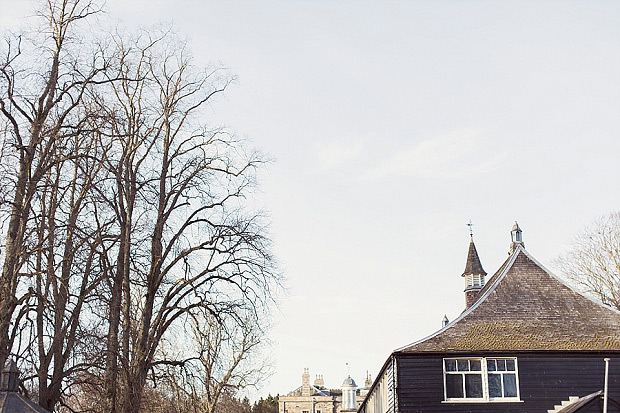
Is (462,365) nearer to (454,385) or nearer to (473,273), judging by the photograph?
(454,385)

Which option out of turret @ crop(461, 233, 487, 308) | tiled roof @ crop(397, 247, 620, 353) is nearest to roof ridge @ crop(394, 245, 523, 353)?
tiled roof @ crop(397, 247, 620, 353)

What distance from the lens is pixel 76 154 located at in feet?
54.4

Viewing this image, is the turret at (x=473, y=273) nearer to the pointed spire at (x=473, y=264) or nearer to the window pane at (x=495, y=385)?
the pointed spire at (x=473, y=264)

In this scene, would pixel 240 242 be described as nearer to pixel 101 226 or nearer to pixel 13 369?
pixel 101 226

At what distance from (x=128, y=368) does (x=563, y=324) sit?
562 inches

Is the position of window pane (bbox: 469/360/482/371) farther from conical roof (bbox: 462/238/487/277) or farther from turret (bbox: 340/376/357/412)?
turret (bbox: 340/376/357/412)

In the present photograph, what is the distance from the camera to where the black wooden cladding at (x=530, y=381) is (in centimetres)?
2298

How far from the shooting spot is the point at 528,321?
81.4ft

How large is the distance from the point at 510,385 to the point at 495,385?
1.54 ft

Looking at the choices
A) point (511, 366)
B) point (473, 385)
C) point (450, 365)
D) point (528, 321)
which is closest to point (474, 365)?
point (473, 385)

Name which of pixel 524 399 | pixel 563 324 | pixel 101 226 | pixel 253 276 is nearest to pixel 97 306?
pixel 101 226

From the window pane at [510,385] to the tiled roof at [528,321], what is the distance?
2.91ft

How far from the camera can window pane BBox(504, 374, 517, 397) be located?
76.2ft

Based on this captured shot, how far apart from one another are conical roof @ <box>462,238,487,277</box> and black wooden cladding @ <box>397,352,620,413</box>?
23.2 meters
